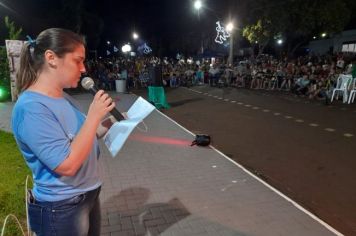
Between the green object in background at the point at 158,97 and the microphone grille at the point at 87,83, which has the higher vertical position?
the microphone grille at the point at 87,83

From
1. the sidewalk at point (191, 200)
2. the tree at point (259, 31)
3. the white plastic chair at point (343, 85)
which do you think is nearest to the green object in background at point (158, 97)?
the sidewalk at point (191, 200)

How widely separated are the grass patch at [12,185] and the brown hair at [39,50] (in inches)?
105

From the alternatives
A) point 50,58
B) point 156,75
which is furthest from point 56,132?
point 156,75

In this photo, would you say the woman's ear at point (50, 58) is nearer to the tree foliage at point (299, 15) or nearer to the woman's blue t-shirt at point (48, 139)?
the woman's blue t-shirt at point (48, 139)

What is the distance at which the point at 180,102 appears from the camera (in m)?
15.9

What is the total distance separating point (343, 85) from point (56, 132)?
1584cm

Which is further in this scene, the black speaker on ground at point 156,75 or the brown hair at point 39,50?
the black speaker on ground at point 156,75

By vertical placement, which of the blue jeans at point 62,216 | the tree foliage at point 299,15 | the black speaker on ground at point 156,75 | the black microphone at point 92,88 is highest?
the tree foliage at point 299,15

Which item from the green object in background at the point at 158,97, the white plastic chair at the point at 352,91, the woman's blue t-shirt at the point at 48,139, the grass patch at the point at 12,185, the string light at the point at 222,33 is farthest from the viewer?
the string light at the point at 222,33

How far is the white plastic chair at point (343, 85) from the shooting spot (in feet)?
49.0

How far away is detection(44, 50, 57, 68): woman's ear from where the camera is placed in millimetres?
1714

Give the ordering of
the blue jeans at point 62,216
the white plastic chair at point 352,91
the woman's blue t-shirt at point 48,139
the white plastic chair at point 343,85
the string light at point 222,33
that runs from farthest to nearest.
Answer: the string light at point 222,33
the white plastic chair at point 343,85
the white plastic chair at point 352,91
the blue jeans at point 62,216
the woman's blue t-shirt at point 48,139

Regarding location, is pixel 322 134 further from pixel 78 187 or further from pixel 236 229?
pixel 78 187

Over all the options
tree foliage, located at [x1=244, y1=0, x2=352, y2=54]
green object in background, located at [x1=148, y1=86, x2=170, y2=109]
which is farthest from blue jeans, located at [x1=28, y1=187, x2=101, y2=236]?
tree foliage, located at [x1=244, y1=0, x2=352, y2=54]
